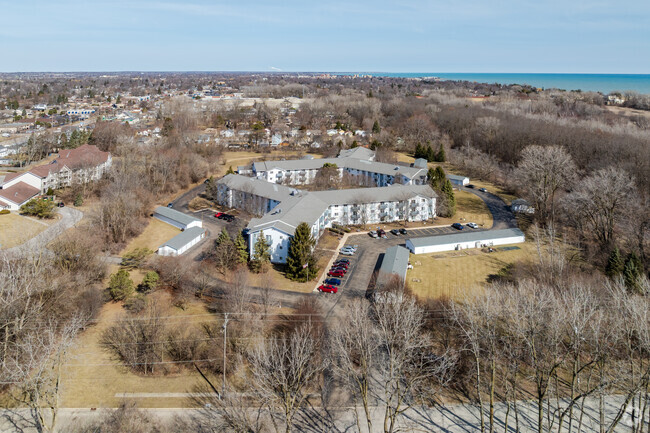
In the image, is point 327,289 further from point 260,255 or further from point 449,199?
point 449,199

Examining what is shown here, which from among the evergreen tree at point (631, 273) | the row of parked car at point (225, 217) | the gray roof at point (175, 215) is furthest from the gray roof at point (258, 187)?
the evergreen tree at point (631, 273)

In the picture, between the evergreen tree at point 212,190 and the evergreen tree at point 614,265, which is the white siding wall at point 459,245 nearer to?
the evergreen tree at point 614,265

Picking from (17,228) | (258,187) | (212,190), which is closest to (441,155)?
(258,187)

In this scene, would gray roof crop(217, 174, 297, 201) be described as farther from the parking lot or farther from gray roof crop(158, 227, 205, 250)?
the parking lot

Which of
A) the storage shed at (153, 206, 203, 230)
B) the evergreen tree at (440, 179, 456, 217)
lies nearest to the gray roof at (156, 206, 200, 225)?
the storage shed at (153, 206, 203, 230)

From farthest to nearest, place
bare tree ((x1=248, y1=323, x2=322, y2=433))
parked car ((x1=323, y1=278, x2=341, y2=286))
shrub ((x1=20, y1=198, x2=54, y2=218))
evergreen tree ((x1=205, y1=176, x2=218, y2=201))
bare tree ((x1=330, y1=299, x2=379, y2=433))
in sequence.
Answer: evergreen tree ((x1=205, y1=176, x2=218, y2=201))
shrub ((x1=20, y1=198, x2=54, y2=218))
parked car ((x1=323, y1=278, x2=341, y2=286))
bare tree ((x1=330, y1=299, x2=379, y2=433))
bare tree ((x1=248, y1=323, x2=322, y2=433))
